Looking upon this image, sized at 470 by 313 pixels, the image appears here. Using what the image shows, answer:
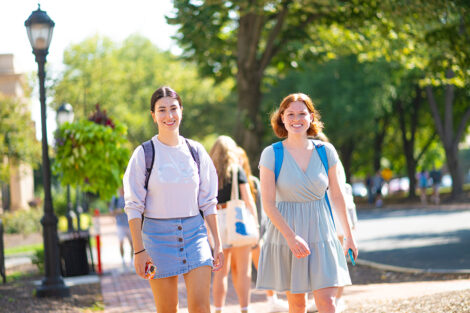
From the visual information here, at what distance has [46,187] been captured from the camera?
1015 cm

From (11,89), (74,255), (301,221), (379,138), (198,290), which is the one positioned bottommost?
(74,255)

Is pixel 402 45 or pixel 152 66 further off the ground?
pixel 152 66

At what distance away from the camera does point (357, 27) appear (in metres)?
12.2

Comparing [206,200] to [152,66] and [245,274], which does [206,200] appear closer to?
[245,274]

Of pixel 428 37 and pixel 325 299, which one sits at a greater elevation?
pixel 428 37

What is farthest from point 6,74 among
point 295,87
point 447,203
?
point 447,203

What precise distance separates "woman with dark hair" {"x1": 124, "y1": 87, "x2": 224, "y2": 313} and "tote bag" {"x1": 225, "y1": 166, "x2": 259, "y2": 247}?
2.44 meters

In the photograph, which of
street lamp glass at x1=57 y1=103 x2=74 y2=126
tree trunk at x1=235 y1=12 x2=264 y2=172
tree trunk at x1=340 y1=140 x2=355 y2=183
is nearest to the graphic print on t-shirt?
tree trunk at x1=235 y1=12 x2=264 y2=172

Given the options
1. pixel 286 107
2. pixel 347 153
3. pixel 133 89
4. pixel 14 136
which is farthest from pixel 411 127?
pixel 286 107

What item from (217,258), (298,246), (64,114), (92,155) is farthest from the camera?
(64,114)

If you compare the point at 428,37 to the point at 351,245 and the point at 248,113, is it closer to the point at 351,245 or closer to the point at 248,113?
the point at 248,113

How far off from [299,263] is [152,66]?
185ft

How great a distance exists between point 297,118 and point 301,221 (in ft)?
2.39

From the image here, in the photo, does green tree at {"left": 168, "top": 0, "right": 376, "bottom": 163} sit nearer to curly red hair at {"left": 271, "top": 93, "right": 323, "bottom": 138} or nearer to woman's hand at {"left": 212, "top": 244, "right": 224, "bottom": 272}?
curly red hair at {"left": 271, "top": 93, "right": 323, "bottom": 138}
